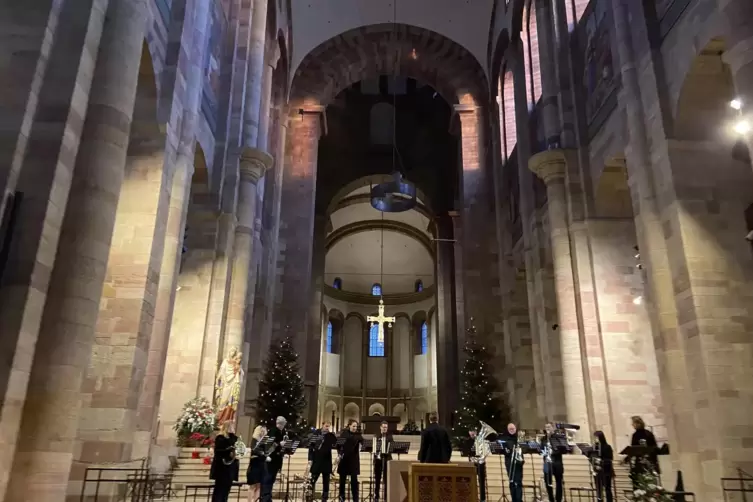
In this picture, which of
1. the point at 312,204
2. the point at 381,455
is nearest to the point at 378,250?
the point at 312,204

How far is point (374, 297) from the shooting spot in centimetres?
4419

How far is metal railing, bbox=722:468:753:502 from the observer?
25.9 feet

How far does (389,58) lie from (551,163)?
1505 centimetres

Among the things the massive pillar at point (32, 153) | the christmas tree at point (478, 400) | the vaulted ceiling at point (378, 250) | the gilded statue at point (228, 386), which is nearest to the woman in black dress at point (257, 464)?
the massive pillar at point (32, 153)

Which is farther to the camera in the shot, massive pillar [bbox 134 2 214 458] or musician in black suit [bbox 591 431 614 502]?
massive pillar [bbox 134 2 214 458]

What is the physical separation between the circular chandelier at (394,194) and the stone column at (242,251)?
6938mm

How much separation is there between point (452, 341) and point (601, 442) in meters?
20.1

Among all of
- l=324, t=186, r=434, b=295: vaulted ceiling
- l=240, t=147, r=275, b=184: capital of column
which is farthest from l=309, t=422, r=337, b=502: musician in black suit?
l=324, t=186, r=434, b=295: vaulted ceiling

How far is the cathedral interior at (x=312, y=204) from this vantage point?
705cm

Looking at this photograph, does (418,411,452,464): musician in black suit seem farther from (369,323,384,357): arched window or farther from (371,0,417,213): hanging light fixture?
(369,323,384,357): arched window

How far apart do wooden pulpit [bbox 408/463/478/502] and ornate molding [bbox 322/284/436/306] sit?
36158 mm

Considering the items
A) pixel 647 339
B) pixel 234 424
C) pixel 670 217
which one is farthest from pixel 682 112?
pixel 234 424

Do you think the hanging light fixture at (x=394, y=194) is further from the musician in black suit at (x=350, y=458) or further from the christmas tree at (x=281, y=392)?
the musician in black suit at (x=350, y=458)

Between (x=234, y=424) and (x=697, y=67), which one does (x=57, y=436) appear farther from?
Answer: (x=697, y=67)
